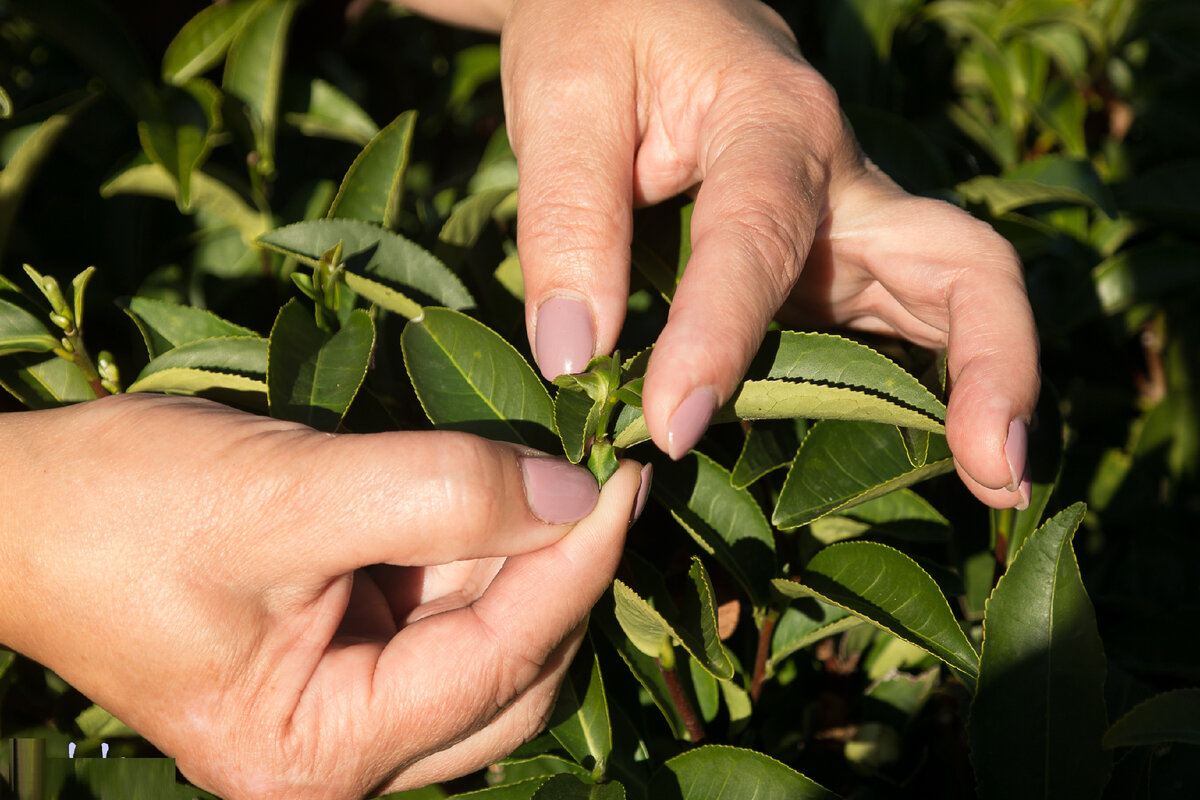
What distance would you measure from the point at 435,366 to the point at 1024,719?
35.4 inches

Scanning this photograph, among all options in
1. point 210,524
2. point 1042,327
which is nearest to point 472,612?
point 210,524

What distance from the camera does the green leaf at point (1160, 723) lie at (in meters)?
1.03

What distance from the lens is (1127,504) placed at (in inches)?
77.9

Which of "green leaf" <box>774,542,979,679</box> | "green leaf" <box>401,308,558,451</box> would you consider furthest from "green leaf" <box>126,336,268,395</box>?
"green leaf" <box>774,542,979,679</box>

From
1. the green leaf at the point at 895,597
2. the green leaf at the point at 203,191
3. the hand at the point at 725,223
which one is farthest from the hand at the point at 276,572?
the green leaf at the point at 203,191

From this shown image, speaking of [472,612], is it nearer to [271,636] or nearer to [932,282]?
[271,636]

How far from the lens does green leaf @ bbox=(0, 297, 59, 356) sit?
1.28 metres

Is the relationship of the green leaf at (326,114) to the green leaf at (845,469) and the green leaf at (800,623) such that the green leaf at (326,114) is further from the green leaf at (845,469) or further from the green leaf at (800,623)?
the green leaf at (800,623)

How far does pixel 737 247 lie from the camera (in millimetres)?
1104

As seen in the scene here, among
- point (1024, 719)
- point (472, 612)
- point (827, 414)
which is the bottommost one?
point (1024, 719)

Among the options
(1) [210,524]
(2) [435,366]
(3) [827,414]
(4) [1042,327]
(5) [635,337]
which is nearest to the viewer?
(1) [210,524]

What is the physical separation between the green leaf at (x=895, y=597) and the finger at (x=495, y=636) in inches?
12.0

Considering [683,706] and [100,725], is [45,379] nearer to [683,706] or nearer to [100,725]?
[100,725]

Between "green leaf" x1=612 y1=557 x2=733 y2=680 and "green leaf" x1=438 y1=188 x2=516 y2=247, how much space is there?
667 mm
